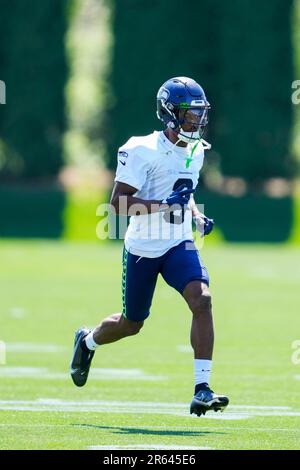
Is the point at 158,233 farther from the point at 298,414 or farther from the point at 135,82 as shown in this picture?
the point at 135,82

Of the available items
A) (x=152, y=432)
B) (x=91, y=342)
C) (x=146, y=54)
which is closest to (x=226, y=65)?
(x=146, y=54)

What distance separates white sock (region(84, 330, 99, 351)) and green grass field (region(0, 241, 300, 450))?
1.13ft

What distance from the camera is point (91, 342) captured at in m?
8.78

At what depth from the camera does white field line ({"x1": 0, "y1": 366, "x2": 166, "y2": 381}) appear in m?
9.95

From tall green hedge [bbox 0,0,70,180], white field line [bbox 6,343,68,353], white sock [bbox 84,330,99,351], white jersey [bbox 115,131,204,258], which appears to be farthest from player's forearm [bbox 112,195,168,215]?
tall green hedge [bbox 0,0,70,180]

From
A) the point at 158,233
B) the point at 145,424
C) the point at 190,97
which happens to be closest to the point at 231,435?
the point at 145,424

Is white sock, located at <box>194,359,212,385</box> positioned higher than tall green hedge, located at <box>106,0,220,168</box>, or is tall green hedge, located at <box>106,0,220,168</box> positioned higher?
tall green hedge, located at <box>106,0,220,168</box>

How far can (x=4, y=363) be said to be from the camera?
35.0 feet

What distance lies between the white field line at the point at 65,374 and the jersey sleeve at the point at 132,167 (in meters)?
2.37

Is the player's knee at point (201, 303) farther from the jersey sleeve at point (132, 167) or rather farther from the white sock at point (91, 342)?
the white sock at point (91, 342)

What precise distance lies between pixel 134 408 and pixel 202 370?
77cm

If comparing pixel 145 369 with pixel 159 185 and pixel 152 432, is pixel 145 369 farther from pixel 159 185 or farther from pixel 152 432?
pixel 152 432

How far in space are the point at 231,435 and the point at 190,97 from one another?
2.14 meters

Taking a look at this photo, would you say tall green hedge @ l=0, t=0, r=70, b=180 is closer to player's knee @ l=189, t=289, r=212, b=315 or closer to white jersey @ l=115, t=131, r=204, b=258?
white jersey @ l=115, t=131, r=204, b=258
